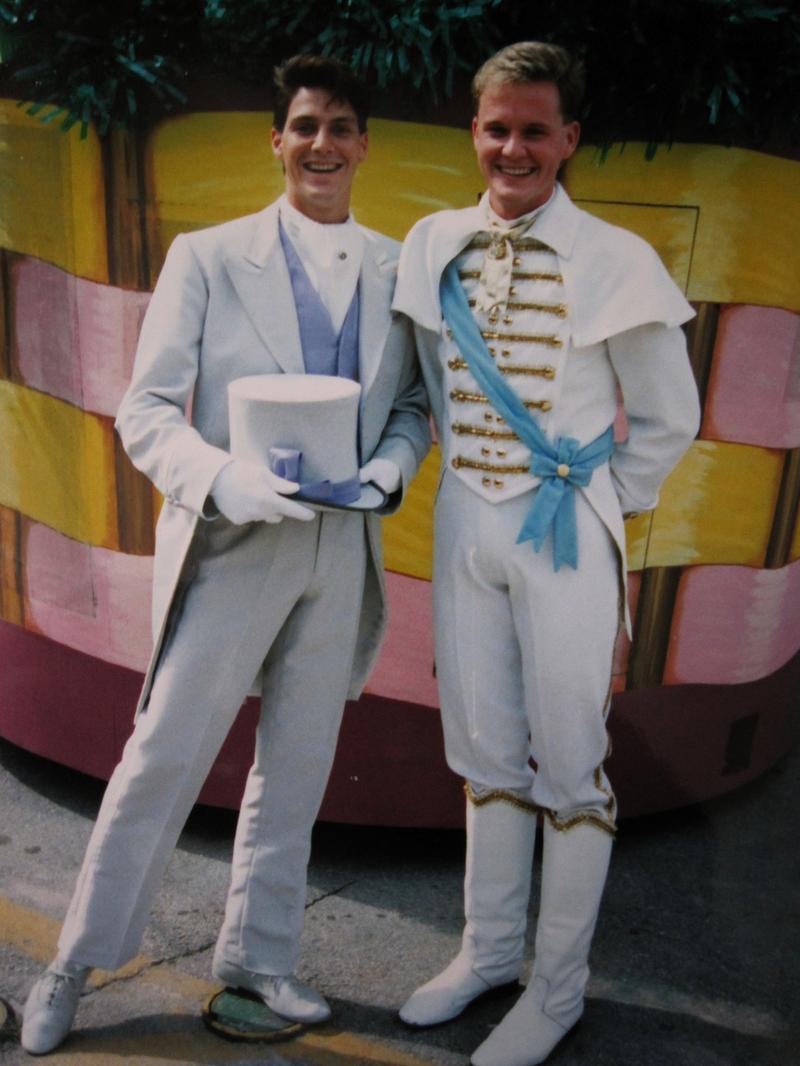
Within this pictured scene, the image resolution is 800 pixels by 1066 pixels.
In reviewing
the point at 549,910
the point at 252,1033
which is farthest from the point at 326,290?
the point at 252,1033

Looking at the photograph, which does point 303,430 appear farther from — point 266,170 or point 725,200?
point 725,200

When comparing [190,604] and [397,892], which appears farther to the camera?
[397,892]

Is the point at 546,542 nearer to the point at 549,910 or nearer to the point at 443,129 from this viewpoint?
the point at 549,910

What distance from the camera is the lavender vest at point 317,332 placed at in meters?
2.41

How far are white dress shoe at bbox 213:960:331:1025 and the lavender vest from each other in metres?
1.29

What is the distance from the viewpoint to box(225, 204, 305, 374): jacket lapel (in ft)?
7.82

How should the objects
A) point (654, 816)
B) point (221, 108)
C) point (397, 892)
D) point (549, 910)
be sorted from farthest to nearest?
point (654, 816) → point (397, 892) → point (221, 108) → point (549, 910)

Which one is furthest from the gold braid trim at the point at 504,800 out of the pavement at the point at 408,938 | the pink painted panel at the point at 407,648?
the pink painted panel at the point at 407,648

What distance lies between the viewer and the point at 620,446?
2.53 metres

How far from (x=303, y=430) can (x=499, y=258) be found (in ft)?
1.71

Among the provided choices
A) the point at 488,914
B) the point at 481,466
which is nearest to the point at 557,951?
the point at 488,914

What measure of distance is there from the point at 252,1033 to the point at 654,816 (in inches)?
57.9

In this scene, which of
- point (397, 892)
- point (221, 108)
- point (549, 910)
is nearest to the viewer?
point (549, 910)

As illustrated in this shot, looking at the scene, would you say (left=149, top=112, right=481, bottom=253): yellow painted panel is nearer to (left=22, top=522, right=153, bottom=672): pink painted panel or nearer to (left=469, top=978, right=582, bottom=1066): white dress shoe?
(left=22, top=522, right=153, bottom=672): pink painted panel
